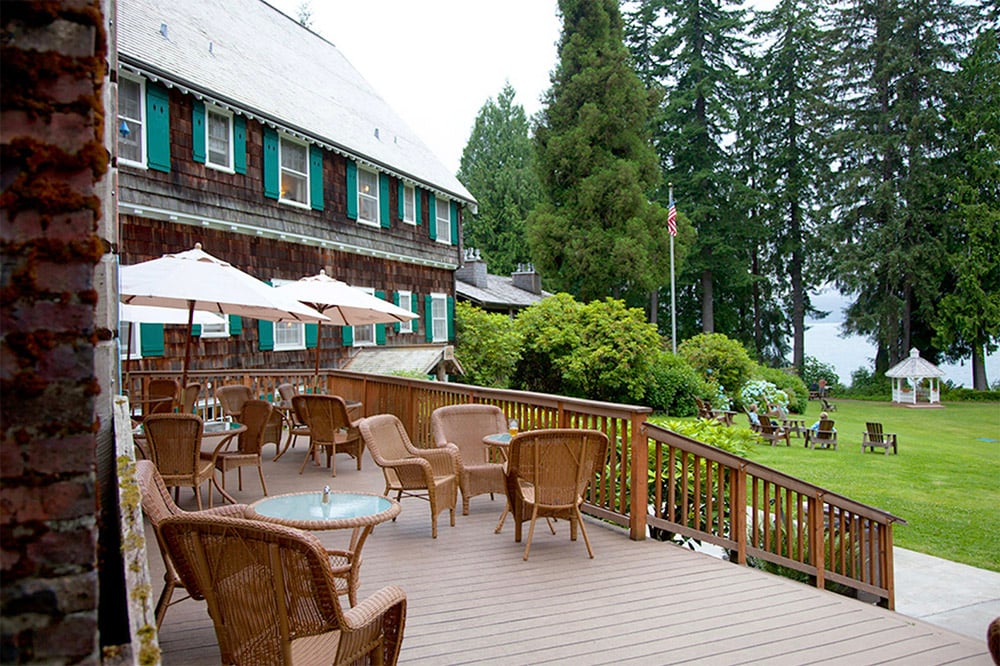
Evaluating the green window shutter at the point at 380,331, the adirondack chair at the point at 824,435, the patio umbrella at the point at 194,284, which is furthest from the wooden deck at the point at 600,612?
the adirondack chair at the point at 824,435

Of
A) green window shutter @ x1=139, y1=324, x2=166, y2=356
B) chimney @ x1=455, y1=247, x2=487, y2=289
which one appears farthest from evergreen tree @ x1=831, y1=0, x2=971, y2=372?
green window shutter @ x1=139, y1=324, x2=166, y2=356

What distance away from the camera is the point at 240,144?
12812 millimetres

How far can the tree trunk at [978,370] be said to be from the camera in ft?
94.5

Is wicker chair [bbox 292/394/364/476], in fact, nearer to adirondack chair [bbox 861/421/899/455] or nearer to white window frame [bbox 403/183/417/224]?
white window frame [bbox 403/183/417/224]

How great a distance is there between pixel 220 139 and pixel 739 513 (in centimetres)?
1103

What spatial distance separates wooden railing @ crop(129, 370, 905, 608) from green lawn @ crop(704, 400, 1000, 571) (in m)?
3.05

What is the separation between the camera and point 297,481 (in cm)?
753

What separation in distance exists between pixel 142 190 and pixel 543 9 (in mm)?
23891

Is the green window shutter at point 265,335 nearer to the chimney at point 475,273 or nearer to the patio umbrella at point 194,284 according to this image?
the patio umbrella at point 194,284

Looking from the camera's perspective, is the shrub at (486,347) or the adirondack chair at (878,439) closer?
the adirondack chair at (878,439)

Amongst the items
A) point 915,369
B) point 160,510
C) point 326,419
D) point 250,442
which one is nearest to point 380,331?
point 326,419

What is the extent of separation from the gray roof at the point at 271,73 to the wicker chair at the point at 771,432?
10499mm

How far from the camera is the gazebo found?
26188 millimetres

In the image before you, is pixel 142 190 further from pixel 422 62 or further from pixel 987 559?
pixel 422 62
